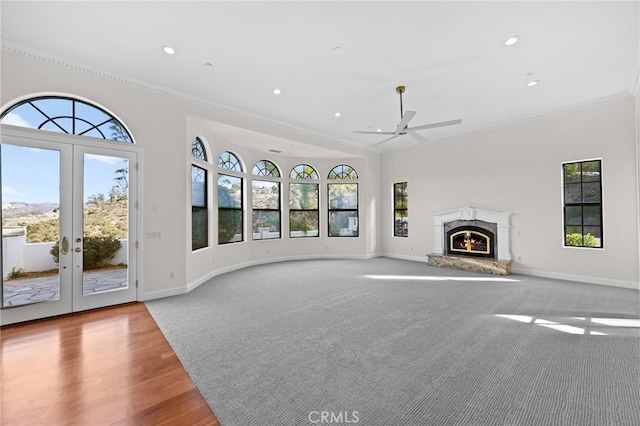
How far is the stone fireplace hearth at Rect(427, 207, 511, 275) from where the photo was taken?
20.9 ft

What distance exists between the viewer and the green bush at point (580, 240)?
17.6 ft

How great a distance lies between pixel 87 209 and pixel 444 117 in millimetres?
6675

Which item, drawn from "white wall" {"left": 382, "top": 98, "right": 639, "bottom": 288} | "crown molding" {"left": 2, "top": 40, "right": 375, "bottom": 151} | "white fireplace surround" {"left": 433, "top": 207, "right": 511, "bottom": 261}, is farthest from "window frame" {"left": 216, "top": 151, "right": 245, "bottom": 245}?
"white fireplace surround" {"left": 433, "top": 207, "right": 511, "bottom": 261}

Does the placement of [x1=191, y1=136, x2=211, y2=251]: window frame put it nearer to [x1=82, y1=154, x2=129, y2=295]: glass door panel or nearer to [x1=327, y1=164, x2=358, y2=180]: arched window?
[x1=82, y1=154, x2=129, y2=295]: glass door panel

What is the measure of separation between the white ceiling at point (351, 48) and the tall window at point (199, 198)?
1088 mm

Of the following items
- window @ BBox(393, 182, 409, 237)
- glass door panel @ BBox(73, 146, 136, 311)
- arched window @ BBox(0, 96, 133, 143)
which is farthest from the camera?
window @ BBox(393, 182, 409, 237)

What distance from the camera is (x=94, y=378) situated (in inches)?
91.4

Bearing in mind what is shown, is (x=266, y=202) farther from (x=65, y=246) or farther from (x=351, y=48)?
(x=351, y=48)

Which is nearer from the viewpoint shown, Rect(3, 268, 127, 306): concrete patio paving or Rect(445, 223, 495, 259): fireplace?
Rect(3, 268, 127, 306): concrete patio paving

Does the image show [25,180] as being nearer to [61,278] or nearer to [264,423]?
[61,278]

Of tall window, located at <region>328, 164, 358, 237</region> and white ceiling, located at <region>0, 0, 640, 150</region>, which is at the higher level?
white ceiling, located at <region>0, 0, 640, 150</region>

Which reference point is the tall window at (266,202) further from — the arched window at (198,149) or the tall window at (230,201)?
the arched window at (198,149)

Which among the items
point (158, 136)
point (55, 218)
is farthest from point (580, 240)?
point (55, 218)

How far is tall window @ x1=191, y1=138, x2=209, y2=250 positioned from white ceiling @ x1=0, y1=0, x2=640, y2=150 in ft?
3.57
